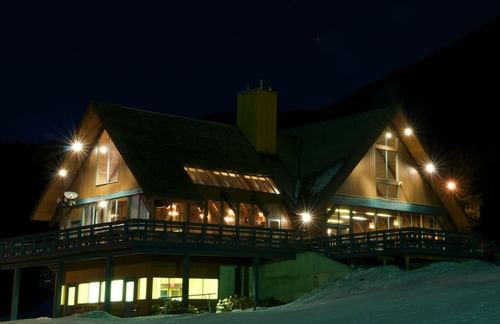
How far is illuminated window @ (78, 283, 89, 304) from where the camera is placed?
4019 centimetres

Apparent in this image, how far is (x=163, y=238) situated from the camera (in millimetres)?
33594

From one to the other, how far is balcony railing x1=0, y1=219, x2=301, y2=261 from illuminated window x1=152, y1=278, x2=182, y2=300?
82.4 inches

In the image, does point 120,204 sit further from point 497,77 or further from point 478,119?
point 497,77

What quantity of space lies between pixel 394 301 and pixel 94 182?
1965 cm

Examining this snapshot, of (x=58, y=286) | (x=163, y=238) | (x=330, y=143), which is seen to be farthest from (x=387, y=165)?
(x=58, y=286)

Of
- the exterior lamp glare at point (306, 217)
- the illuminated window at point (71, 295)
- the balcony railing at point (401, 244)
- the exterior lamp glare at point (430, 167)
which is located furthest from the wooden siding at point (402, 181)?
the illuminated window at point (71, 295)

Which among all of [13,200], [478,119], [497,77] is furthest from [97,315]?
[497,77]

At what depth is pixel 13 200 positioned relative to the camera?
281 feet

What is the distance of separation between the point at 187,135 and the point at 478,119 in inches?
3502

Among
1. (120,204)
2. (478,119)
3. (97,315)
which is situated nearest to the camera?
(97,315)

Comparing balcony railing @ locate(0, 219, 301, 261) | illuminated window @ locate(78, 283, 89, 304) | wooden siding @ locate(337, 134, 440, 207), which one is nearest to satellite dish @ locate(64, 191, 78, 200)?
balcony railing @ locate(0, 219, 301, 261)

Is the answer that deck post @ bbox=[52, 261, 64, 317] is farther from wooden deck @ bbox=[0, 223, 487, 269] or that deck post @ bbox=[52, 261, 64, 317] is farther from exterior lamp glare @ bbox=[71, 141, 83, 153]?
exterior lamp glare @ bbox=[71, 141, 83, 153]

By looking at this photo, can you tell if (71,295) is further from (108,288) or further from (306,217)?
(306,217)

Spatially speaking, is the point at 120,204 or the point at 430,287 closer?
the point at 430,287
